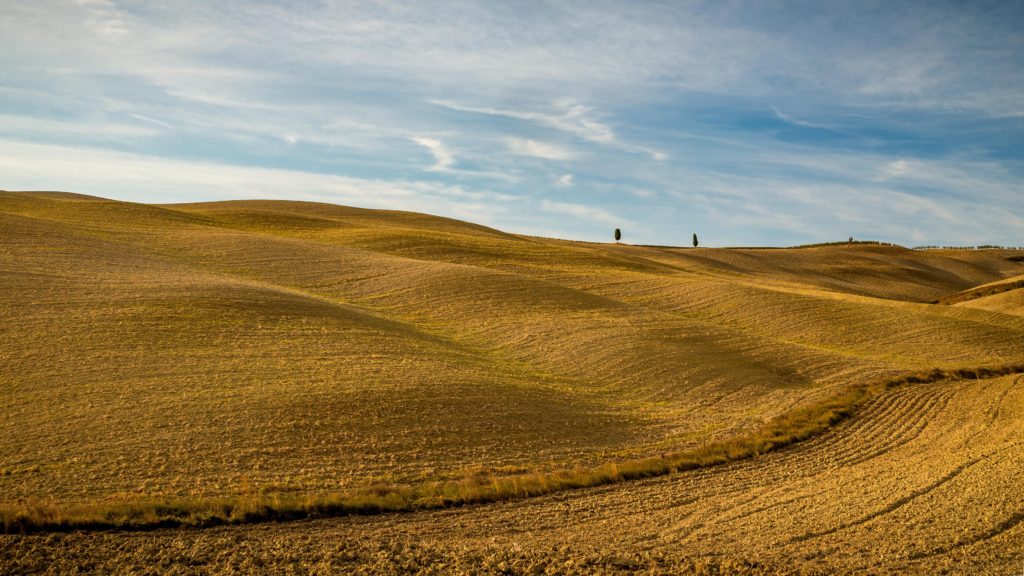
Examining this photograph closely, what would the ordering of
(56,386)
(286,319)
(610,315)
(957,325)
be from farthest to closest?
(957,325) < (610,315) < (286,319) < (56,386)

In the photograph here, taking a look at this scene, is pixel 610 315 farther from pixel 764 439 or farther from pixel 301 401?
pixel 301 401

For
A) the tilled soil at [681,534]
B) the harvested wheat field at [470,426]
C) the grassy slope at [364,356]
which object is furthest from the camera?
the grassy slope at [364,356]

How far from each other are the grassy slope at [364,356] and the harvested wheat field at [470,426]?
12 cm

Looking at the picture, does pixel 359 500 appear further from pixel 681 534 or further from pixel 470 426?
pixel 681 534

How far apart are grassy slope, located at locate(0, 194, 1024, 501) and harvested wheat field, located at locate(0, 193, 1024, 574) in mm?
121

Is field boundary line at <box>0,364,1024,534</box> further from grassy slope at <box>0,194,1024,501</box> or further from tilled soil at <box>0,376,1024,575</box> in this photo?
grassy slope at <box>0,194,1024,501</box>

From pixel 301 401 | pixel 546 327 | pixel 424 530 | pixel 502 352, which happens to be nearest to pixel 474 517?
pixel 424 530

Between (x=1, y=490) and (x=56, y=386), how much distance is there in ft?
19.3

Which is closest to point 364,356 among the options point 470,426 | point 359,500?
point 470,426

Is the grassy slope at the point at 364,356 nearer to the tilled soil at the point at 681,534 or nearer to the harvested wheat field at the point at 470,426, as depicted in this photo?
the harvested wheat field at the point at 470,426

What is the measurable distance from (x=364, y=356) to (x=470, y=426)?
6.28 meters

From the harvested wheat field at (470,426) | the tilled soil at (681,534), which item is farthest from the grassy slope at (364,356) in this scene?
the tilled soil at (681,534)

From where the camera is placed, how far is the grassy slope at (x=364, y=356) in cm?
1503

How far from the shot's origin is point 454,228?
235ft
